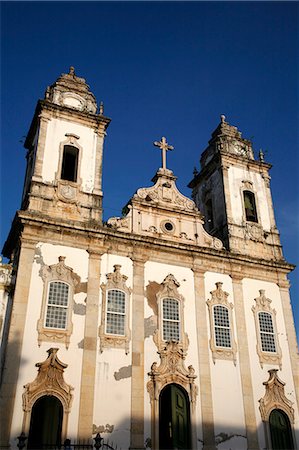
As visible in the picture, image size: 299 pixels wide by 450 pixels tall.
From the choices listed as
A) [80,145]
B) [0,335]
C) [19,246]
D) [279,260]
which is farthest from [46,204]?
[279,260]

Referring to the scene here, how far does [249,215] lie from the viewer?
23312mm

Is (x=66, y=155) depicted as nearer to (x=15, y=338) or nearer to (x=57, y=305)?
(x=57, y=305)

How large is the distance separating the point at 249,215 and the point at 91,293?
9.91m

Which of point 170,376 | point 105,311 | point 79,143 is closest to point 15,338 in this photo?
point 105,311

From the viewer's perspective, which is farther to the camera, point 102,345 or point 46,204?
point 46,204

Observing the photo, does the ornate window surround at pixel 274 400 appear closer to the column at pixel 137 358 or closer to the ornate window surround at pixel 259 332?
the ornate window surround at pixel 259 332

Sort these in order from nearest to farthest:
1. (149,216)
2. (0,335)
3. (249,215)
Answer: (0,335), (149,216), (249,215)

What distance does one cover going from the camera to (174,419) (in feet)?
53.3

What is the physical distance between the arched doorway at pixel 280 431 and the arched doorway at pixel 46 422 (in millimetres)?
8092

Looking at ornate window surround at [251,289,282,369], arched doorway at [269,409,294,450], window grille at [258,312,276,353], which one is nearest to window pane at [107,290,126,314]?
ornate window surround at [251,289,282,369]

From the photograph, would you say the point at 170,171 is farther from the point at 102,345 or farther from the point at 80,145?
the point at 102,345

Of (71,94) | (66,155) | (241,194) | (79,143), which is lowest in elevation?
(241,194)

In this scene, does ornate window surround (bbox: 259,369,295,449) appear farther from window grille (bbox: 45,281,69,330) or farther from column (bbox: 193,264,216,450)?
window grille (bbox: 45,281,69,330)

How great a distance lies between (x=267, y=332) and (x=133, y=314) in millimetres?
6075
